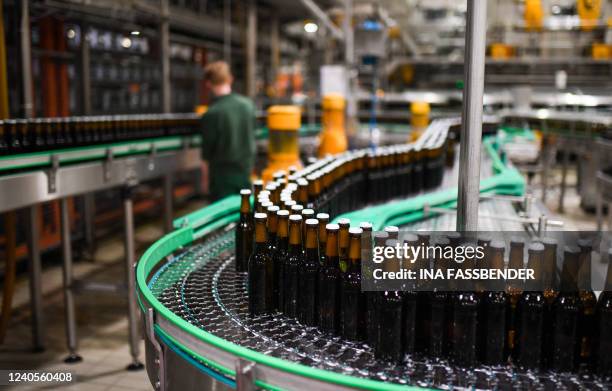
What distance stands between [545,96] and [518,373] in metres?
13.4

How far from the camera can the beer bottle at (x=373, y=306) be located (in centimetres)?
129

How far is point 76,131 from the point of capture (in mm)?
3725

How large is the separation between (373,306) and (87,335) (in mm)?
3398

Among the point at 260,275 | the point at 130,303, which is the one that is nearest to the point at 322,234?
the point at 260,275

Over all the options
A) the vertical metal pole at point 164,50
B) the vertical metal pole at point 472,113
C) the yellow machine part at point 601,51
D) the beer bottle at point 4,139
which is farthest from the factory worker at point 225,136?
the yellow machine part at point 601,51

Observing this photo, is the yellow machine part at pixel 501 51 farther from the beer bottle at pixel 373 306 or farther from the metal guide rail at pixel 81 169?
the beer bottle at pixel 373 306

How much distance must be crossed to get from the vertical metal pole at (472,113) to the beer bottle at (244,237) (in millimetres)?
718

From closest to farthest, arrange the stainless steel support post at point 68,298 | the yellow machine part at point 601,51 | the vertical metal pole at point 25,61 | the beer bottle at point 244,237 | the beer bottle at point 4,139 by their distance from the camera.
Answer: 1. the beer bottle at point 244,237
2. the beer bottle at point 4,139
3. the stainless steel support post at point 68,298
4. the vertical metal pole at point 25,61
5. the yellow machine part at point 601,51

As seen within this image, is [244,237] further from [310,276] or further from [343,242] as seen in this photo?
[343,242]

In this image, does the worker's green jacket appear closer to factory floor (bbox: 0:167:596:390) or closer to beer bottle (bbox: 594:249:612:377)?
factory floor (bbox: 0:167:596:390)

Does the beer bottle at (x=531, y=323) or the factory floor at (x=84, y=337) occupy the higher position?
the beer bottle at (x=531, y=323)

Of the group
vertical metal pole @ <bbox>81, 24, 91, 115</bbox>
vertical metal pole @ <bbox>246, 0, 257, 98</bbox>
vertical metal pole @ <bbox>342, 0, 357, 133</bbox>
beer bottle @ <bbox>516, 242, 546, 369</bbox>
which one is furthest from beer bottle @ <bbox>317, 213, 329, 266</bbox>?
vertical metal pole @ <bbox>246, 0, 257, 98</bbox>

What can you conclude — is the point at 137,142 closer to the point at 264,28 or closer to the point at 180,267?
the point at 180,267

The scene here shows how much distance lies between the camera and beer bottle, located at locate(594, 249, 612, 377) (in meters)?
1.21
